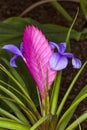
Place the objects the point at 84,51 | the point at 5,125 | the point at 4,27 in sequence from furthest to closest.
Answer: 1. the point at 84,51
2. the point at 4,27
3. the point at 5,125

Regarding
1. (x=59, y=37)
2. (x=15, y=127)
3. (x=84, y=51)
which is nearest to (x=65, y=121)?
(x=15, y=127)

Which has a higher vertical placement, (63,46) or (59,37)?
(63,46)

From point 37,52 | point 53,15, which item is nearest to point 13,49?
point 37,52

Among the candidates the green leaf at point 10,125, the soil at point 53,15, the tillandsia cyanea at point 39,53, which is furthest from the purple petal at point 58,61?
the soil at point 53,15

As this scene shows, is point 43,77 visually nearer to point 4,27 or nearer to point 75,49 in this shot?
point 4,27

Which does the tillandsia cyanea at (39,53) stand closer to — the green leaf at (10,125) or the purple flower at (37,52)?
the purple flower at (37,52)

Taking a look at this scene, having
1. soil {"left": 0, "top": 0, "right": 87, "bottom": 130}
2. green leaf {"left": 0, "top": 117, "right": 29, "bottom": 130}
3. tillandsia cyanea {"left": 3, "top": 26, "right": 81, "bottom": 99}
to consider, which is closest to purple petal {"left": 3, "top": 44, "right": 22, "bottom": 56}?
tillandsia cyanea {"left": 3, "top": 26, "right": 81, "bottom": 99}

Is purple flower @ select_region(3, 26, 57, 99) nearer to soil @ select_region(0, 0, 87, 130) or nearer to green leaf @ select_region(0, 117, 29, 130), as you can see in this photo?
green leaf @ select_region(0, 117, 29, 130)
